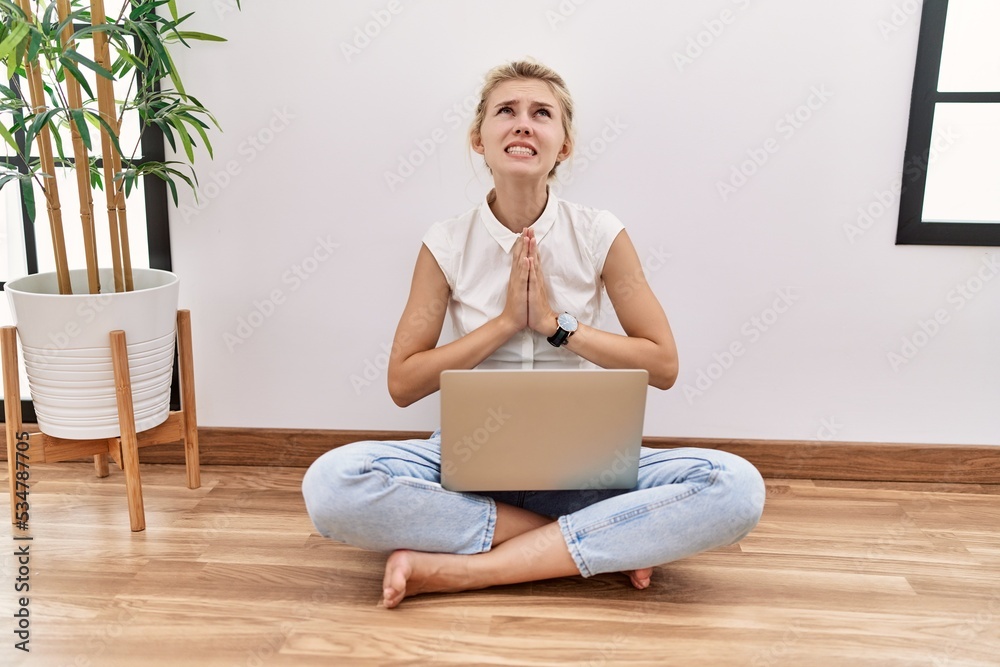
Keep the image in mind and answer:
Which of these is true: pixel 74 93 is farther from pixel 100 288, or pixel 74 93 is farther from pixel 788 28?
pixel 788 28

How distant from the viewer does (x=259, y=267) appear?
2.11 meters

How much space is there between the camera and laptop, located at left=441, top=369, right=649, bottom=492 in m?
1.35

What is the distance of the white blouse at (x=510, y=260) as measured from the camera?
5.64ft

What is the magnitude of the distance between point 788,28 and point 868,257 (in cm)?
61

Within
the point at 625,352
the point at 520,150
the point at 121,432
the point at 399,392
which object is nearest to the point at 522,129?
the point at 520,150

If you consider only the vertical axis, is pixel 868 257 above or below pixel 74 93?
below

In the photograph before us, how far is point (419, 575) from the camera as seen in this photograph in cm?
147

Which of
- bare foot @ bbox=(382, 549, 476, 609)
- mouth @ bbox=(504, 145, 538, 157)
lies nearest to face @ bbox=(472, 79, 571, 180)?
mouth @ bbox=(504, 145, 538, 157)

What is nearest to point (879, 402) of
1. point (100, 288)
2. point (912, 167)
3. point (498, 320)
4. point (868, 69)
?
point (912, 167)

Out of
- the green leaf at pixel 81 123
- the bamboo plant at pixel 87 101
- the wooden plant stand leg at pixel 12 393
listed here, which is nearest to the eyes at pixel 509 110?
the bamboo plant at pixel 87 101

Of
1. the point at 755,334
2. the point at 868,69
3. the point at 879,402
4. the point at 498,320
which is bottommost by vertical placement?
the point at 879,402

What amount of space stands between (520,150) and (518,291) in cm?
29

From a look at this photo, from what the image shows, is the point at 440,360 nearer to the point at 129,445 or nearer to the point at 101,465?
the point at 129,445

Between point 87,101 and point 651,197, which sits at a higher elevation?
point 87,101
